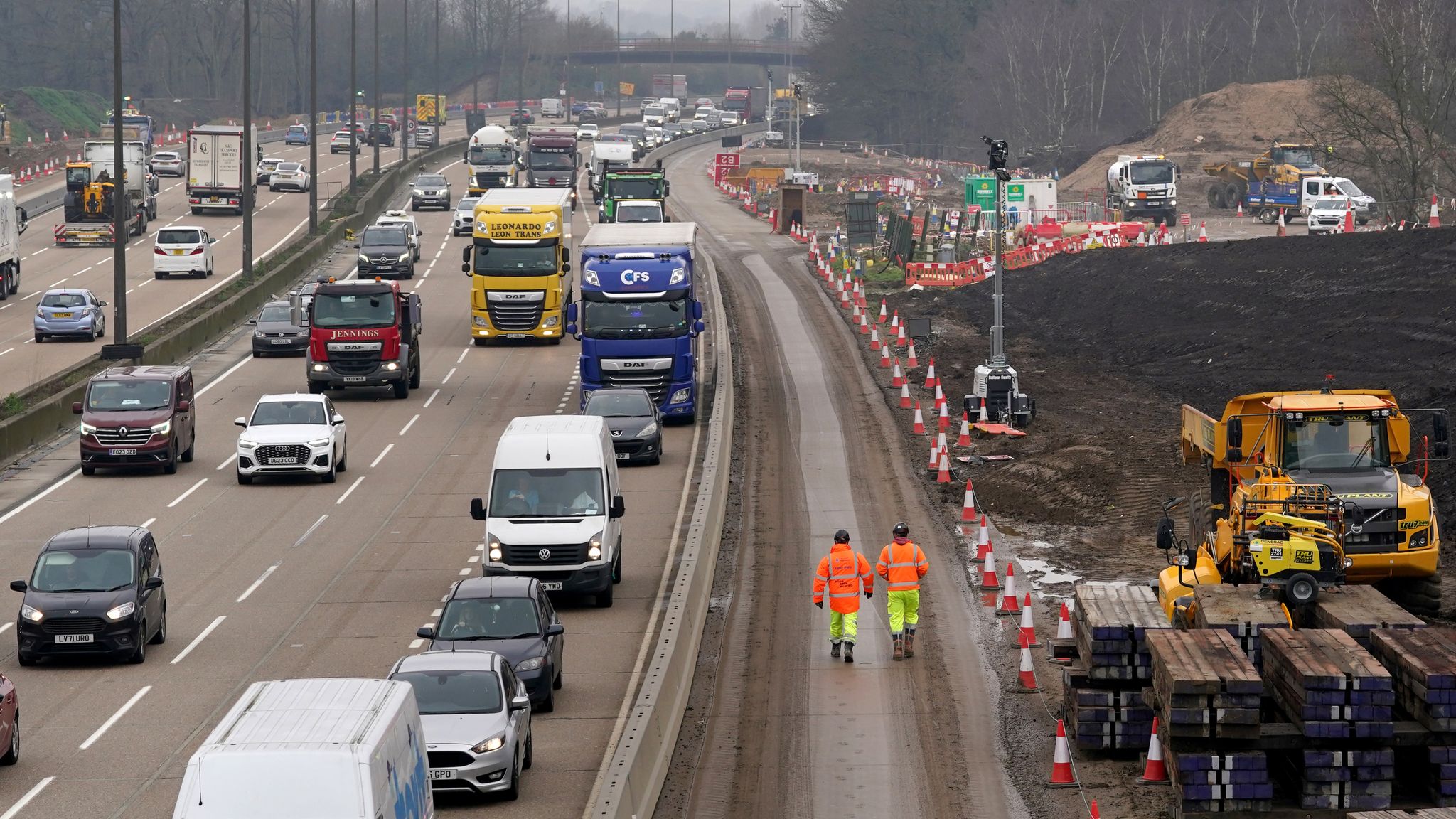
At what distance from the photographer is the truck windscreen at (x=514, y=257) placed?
4959cm

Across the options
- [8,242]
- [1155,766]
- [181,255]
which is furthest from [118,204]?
[1155,766]

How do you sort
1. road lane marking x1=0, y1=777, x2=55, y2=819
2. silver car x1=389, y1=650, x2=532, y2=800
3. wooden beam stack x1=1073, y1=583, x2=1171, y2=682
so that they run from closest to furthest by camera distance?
silver car x1=389, y1=650, x2=532, y2=800 < road lane marking x1=0, y1=777, x2=55, y2=819 < wooden beam stack x1=1073, y1=583, x2=1171, y2=682

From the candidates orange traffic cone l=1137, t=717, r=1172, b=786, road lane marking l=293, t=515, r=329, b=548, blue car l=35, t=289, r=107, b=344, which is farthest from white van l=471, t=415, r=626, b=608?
blue car l=35, t=289, r=107, b=344

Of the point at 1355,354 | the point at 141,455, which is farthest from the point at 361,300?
the point at 1355,354

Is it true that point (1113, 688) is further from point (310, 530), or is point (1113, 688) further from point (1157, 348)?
point (1157, 348)

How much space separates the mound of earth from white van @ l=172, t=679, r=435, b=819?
57.2 feet

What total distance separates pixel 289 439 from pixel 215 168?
167 feet

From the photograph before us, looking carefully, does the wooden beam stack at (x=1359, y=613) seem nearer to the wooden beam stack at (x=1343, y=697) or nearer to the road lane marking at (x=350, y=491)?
the wooden beam stack at (x=1343, y=697)

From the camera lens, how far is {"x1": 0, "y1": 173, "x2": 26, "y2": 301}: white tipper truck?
59.2m

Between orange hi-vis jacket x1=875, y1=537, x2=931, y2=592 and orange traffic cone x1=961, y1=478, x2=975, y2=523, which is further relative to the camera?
orange traffic cone x1=961, y1=478, x2=975, y2=523

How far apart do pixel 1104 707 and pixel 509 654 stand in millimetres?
6449

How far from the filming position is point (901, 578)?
22969 millimetres

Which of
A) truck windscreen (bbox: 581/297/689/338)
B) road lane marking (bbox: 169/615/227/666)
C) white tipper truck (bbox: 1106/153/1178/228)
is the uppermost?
white tipper truck (bbox: 1106/153/1178/228)

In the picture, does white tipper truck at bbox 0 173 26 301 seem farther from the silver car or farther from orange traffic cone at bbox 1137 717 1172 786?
orange traffic cone at bbox 1137 717 1172 786
